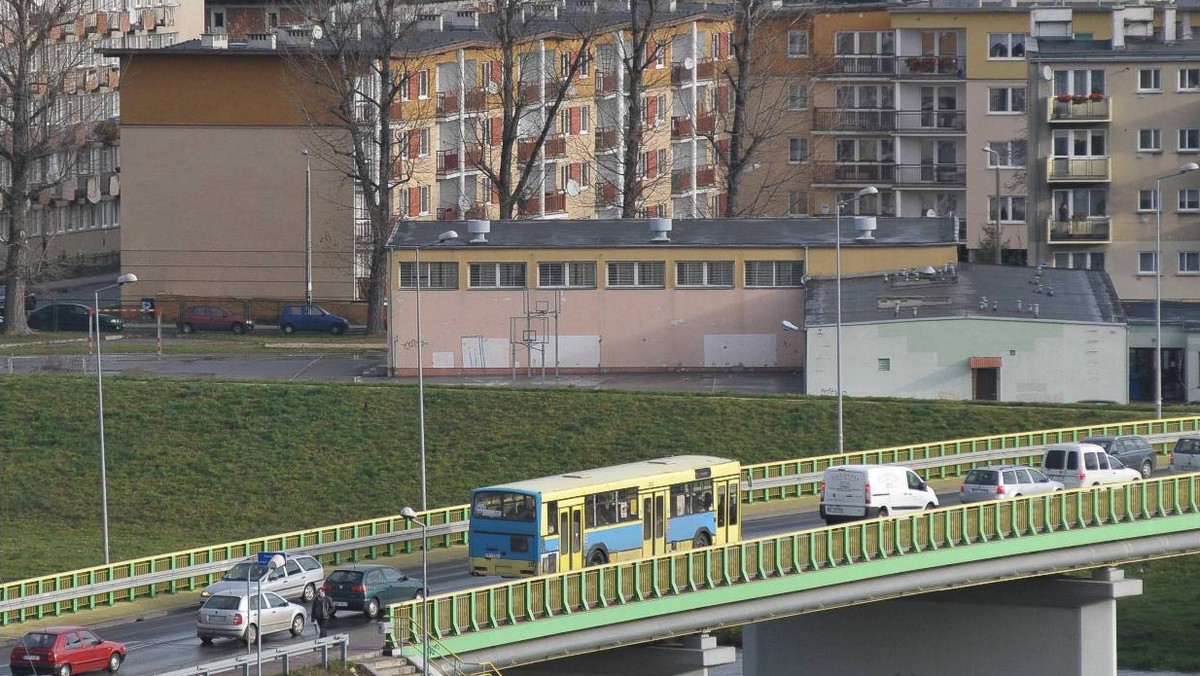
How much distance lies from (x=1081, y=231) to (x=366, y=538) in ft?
165

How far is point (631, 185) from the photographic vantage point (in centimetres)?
9256

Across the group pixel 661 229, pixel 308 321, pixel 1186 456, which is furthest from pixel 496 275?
pixel 1186 456

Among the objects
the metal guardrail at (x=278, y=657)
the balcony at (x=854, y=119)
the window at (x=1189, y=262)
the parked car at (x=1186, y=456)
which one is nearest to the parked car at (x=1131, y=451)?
the parked car at (x=1186, y=456)

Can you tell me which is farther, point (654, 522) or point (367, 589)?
point (654, 522)

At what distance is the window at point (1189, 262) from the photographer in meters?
96.2

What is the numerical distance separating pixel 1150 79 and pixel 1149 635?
42.0m

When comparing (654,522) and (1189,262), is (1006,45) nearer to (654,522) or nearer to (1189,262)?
(1189,262)

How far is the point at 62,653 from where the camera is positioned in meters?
40.4

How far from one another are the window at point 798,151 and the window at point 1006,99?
34.9 ft

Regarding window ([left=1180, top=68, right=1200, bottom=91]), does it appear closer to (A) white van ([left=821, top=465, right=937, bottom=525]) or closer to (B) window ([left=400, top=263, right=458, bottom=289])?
(B) window ([left=400, top=263, right=458, bottom=289])

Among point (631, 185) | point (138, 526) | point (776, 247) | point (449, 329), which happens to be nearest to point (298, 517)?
point (138, 526)

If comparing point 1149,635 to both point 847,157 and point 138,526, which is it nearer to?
point 138,526

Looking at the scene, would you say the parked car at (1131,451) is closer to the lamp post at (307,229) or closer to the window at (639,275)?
the window at (639,275)

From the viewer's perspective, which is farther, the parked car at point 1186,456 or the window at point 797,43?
the window at point 797,43
